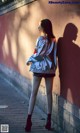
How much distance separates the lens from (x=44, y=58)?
632 centimetres

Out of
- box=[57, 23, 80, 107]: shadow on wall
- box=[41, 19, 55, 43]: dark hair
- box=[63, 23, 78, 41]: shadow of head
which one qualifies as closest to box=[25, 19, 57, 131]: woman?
box=[41, 19, 55, 43]: dark hair

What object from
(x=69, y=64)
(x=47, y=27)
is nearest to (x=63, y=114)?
(x=69, y=64)

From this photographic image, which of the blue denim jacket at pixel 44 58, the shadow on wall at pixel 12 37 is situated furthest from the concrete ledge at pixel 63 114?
the shadow on wall at pixel 12 37

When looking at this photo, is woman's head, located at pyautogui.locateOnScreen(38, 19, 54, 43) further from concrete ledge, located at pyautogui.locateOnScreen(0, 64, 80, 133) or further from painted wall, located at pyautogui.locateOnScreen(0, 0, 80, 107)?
concrete ledge, located at pyautogui.locateOnScreen(0, 64, 80, 133)

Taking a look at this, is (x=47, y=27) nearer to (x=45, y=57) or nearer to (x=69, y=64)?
(x=45, y=57)

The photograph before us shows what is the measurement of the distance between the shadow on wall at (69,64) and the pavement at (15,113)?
0.87 meters

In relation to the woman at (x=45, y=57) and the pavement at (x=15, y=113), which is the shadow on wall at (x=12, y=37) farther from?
the woman at (x=45, y=57)

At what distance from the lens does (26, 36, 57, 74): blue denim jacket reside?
6.28m

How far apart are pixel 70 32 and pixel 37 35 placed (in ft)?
7.09

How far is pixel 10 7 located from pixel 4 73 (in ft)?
7.34

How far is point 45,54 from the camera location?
6312mm

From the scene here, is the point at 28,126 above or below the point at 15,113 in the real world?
below

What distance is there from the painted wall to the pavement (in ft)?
1.95

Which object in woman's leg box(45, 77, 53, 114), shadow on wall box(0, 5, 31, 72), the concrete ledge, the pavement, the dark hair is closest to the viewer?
the concrete ledge
